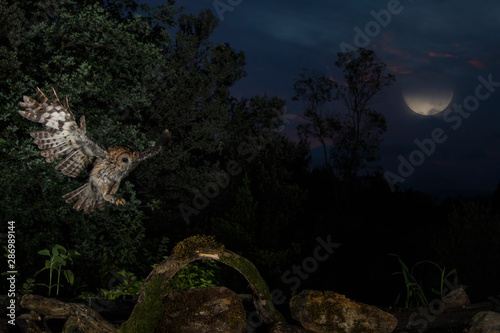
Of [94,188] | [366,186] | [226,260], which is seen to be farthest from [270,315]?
[366,186]

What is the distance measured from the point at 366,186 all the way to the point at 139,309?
1862 cm

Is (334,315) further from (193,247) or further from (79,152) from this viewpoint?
(79,152)

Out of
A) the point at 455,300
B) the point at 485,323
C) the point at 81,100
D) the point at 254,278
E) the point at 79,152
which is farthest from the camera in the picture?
the point at 81,100

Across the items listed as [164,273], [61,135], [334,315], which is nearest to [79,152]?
[61,135]

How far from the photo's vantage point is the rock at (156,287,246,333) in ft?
11.4

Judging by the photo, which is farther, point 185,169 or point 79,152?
point 185,169

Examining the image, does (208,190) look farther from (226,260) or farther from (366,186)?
(366,186)

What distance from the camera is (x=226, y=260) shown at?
3393mm

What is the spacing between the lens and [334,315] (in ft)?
12.1

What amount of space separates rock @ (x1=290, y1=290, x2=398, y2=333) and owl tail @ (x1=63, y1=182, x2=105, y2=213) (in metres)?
2.50

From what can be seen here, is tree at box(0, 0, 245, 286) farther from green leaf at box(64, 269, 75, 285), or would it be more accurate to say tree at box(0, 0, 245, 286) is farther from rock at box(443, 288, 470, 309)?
rock at box(443, 288, 470, 309)

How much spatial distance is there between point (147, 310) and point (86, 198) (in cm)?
188

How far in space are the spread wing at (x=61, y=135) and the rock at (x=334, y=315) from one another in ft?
8.48

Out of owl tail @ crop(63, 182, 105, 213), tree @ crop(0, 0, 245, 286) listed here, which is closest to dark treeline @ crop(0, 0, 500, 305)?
tree @ crop(0, 0, 245, 286)
